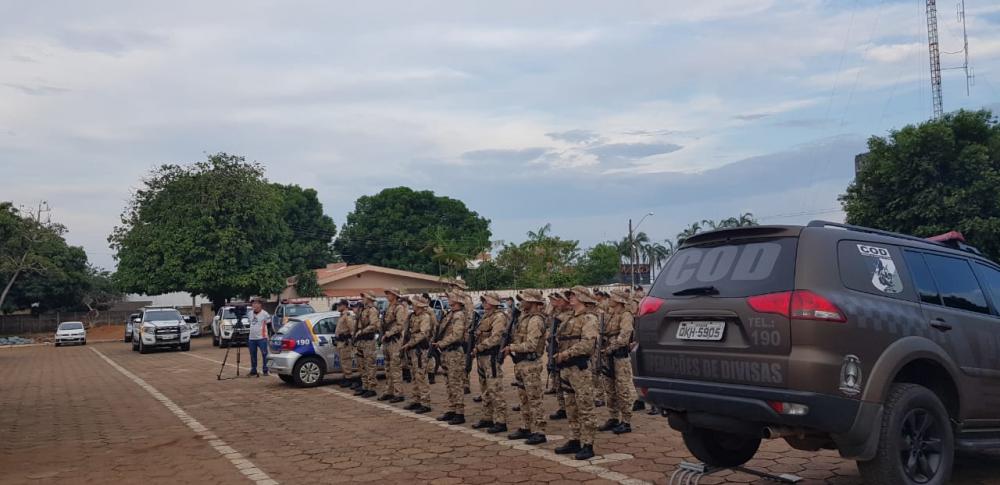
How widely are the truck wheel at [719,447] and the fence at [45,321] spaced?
2166 inches

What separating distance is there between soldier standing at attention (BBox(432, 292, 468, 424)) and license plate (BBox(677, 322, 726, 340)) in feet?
15.9

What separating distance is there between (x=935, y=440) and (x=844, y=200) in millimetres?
23252

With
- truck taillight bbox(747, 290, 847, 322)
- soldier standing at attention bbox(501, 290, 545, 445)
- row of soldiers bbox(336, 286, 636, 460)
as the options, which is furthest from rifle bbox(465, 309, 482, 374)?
truck taillight bbox(747, 290, 847, 322)

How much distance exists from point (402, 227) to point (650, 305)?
194 feet

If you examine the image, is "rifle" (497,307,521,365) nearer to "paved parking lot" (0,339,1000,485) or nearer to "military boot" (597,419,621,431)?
"paved parking lot" (0,339,1000,485)

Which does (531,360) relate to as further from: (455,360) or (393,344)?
(393,344)

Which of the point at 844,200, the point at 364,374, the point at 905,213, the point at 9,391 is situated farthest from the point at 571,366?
the point at 844,200

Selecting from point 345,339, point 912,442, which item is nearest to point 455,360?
point 345,339

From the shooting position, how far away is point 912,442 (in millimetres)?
5160

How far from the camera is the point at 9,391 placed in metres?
16.0

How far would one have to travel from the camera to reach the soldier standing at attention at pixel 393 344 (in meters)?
11.7

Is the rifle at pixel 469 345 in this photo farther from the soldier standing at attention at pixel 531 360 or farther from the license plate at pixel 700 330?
the license plate at pixel 700 330

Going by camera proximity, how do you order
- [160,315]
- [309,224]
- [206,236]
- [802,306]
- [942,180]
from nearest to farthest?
[802,306], [942,180], [160,315], [206,236], [309,224]

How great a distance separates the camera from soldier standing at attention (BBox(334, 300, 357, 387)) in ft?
44.0
